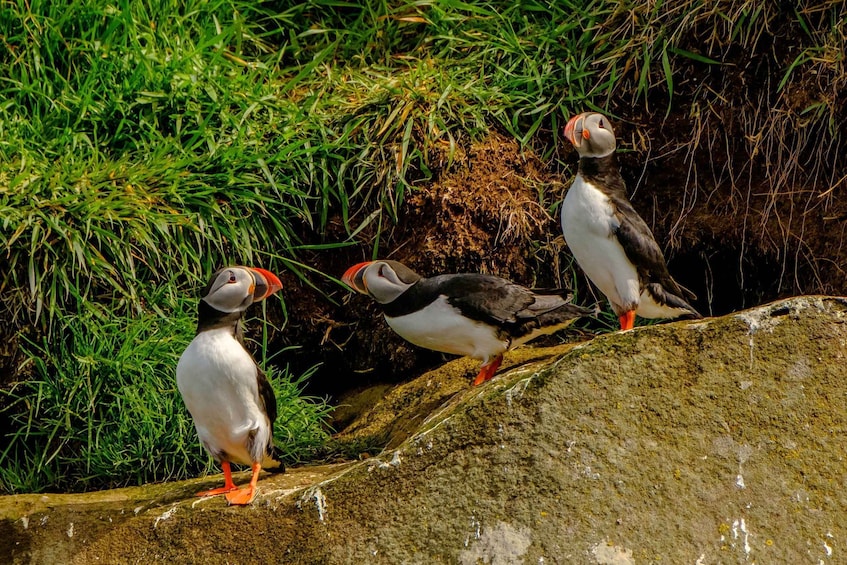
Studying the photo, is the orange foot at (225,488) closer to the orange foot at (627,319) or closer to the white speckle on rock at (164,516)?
the white speckle on rock at (164,516)

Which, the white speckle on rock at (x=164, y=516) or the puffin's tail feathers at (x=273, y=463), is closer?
the white speckle on rock at (x=164, y=516)

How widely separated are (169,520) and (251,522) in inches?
10.6

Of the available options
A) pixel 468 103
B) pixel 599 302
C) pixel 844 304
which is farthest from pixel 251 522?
pixel 468 103

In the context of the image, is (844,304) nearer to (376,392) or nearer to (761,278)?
(761,278)

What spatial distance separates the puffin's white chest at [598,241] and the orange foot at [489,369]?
479mm

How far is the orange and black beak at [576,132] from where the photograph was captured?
417cm

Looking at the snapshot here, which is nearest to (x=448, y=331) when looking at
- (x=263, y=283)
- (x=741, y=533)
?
(x=263, y=283)

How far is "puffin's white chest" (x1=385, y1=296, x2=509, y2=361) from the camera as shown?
4035mm

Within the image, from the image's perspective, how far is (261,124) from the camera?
5152 millimetres

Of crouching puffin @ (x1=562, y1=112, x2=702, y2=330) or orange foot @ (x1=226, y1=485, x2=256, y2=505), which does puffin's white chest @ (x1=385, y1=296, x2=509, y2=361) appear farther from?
orange foot @ (x1=226, y1=485, x2=256, y2=505)

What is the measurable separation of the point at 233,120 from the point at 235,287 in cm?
165

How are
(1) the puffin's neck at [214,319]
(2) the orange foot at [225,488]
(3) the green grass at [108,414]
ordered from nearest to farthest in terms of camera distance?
(2) the orange foot at [225,488] → (1) the puffin's neck at [214,319] → (3) the green grass at [108,414]

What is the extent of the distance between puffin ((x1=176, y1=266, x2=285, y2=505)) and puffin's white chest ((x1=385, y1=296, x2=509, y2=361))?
0.62 metres

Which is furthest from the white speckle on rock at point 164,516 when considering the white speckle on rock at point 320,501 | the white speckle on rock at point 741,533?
the white speckle on rock at point 741,533
